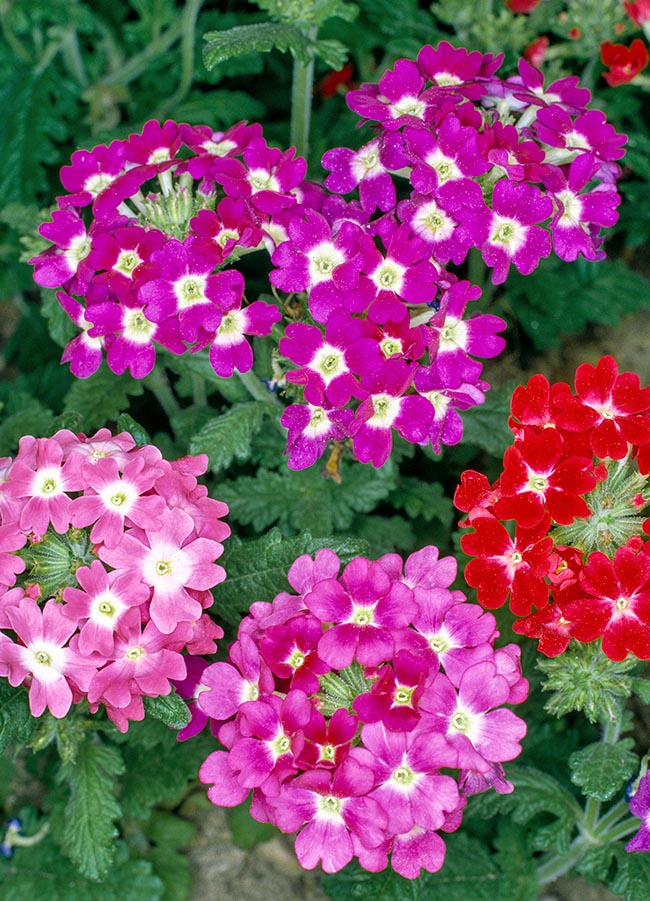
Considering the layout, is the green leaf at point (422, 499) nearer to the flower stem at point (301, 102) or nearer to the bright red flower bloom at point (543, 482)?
the bright red flower bloom at point (543, 482)

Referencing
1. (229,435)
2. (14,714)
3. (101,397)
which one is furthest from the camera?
(101,397)

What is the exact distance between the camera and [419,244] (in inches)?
88.3

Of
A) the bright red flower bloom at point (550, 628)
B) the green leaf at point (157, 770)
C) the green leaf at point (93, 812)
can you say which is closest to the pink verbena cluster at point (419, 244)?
the bright red flower bloom at point (550, 628)

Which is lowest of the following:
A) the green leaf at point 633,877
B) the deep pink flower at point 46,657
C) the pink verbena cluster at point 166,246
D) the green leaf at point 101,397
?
the green leaf at point 633,877

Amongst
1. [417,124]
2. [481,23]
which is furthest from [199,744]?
[481,23]

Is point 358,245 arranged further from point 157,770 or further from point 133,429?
point 157,770

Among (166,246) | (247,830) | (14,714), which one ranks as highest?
(166,246)

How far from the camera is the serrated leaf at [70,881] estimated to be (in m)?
2.90

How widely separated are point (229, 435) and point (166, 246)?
23.1 inches

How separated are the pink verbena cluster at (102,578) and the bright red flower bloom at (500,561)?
0.54 m

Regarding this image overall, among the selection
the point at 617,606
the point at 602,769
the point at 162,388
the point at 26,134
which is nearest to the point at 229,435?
the point at 162,388

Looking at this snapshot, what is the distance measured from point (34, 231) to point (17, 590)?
4.62ft

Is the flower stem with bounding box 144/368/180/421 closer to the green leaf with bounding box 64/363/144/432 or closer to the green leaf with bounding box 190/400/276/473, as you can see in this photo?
the green leaf with bounding box 64/363/144/432

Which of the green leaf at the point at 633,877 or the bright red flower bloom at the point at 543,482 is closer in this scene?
the bright red flower bloom at the point at 543,482
